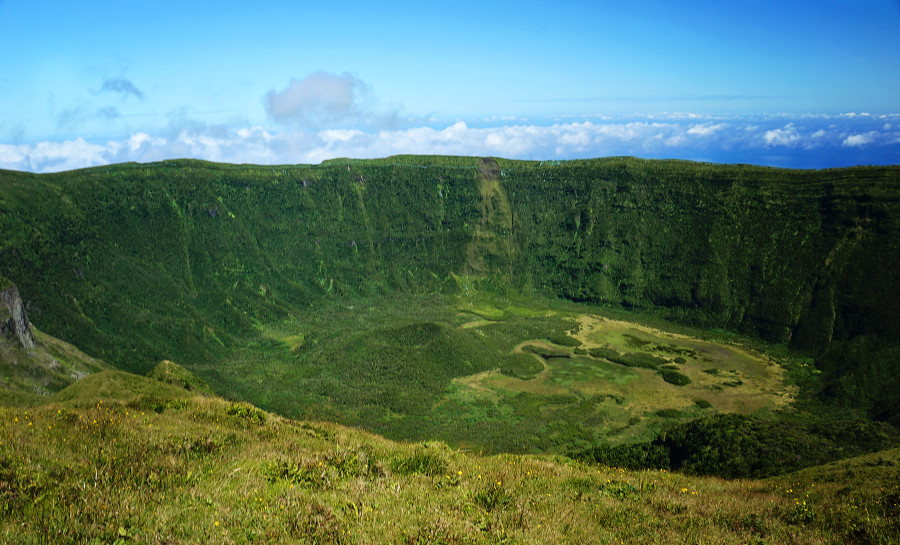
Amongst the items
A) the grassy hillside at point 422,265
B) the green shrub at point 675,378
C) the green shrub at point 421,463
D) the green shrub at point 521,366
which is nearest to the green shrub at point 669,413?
the green shrub at point 675,378

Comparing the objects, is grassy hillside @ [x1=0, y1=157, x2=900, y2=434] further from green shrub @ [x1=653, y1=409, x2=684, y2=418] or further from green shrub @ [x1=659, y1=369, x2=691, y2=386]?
green shrub @ [x1=653, y1=409, x2=684, y2=418]

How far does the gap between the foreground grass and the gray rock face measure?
224 ft

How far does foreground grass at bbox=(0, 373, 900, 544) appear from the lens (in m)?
10.9

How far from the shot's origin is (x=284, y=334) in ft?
402

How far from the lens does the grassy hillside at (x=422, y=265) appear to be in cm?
9638

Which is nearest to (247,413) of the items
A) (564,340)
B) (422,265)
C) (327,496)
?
(327,496)

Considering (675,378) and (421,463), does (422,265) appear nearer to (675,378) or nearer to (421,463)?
(675,378)

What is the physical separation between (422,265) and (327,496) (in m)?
151

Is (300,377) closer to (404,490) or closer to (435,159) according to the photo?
(404,490)

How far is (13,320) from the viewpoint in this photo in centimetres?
7162

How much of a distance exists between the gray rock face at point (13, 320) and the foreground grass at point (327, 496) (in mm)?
68330

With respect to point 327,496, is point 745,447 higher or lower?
lower

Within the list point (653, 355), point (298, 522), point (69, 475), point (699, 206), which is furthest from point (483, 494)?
point (699, 206)

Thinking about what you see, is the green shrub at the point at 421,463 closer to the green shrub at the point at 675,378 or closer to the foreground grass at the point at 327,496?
the foreground grass at the point at 327,496
